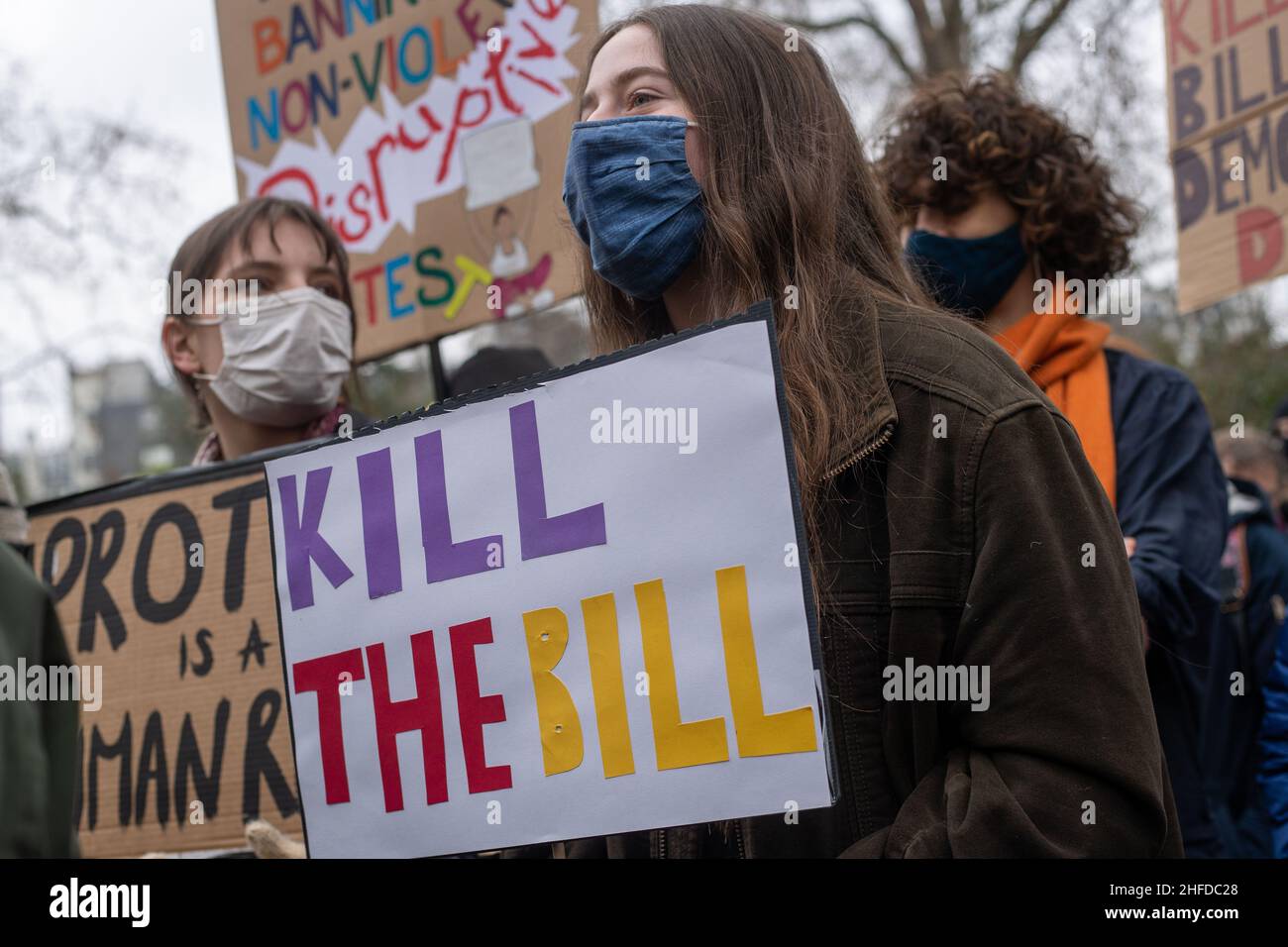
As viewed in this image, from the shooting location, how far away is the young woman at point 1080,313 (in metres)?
2.87

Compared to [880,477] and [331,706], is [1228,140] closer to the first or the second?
[880,477]

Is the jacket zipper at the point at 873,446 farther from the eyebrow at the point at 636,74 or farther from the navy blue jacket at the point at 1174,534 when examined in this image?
the navy blue jacket at the point at 1174,534

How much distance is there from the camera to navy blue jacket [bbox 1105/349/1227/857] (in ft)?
9.25

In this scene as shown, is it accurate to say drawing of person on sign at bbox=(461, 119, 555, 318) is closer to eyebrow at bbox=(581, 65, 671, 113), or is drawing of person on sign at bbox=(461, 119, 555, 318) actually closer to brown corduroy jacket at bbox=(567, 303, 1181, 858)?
eyebrow at bbox=(581, 65, 671, 113)

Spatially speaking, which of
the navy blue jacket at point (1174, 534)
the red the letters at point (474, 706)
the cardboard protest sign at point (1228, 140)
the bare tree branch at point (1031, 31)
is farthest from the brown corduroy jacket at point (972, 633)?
the bare tree branch at point (1031, 31)

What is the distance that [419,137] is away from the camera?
4.23 metres

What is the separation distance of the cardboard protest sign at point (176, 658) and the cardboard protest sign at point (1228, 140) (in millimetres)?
2784

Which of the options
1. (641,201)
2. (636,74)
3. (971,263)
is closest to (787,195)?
(641,201)

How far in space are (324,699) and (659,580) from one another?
58 cm

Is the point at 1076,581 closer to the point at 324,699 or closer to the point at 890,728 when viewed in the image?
the point at 890,728

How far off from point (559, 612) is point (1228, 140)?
3052mm

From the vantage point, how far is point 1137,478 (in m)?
2.97

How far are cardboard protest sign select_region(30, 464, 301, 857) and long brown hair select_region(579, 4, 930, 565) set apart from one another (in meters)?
1.32
